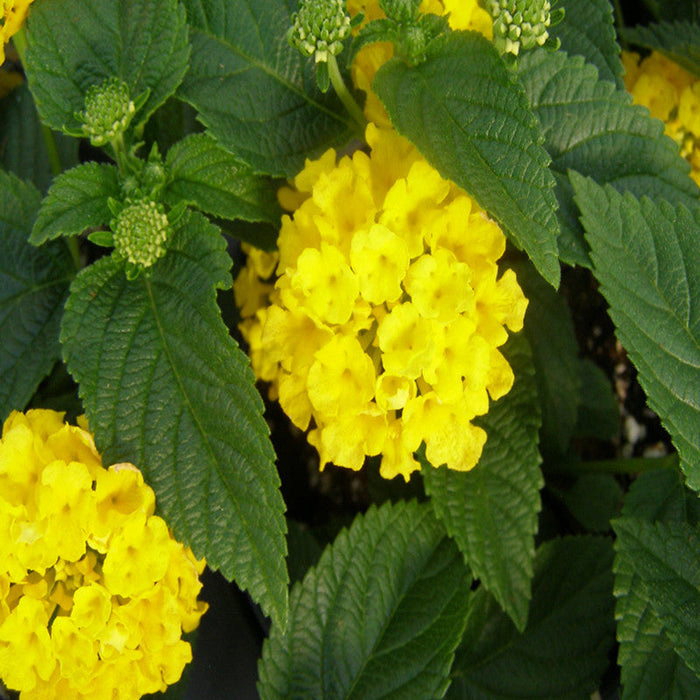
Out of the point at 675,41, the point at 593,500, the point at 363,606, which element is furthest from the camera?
the point at 593,500

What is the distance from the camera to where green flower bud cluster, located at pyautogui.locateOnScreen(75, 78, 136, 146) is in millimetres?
791

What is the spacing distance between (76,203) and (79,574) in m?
0.38

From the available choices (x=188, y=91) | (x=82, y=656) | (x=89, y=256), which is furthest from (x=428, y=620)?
(x=89, y=256)

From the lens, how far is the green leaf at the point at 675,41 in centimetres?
106

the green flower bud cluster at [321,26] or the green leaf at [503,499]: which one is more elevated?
the green flower bud cluster at [321,26]

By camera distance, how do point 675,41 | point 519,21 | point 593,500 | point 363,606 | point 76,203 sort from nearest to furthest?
point 519,21 < point 76,203 < point 363,606 < point 675,41 < point 593,500

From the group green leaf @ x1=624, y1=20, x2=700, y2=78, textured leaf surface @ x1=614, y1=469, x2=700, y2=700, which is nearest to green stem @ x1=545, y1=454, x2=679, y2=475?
textured leaf surface @ x1=614, y1=469, x2=700, y2=700

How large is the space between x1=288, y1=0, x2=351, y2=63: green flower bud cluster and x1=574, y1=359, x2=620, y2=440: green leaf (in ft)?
2.46

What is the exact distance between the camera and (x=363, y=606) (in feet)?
3.11

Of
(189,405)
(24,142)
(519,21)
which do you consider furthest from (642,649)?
(24,142)

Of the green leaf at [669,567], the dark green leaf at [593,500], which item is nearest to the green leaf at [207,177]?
the green leaf at [669,567]

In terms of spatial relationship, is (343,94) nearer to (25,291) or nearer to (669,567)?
(25,291)

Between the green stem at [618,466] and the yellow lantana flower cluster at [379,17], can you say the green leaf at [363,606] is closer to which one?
the green stem at [618,466]

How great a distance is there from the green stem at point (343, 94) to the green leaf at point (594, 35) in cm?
30
